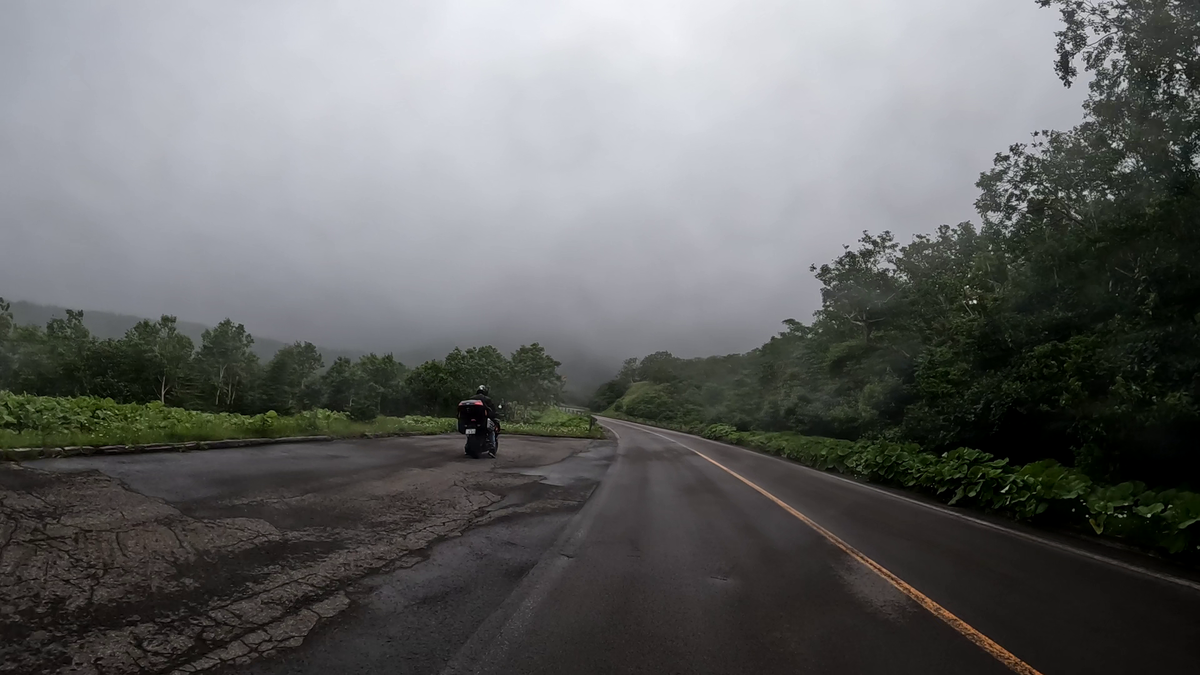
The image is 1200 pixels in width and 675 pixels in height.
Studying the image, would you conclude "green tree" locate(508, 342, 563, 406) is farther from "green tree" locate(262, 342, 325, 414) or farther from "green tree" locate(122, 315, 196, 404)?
"green tree" locate(122, 315, 196, 404)

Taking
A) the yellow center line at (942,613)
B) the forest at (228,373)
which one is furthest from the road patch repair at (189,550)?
the forest at (228,373)

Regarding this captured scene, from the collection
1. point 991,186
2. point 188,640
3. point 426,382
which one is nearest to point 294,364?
point 426,382

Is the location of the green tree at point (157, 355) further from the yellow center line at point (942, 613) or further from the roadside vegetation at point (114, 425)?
the yellow center line at point (942, 613)

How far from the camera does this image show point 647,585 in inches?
209

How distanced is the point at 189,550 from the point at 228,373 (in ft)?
253

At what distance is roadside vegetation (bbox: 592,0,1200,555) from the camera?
9.70m

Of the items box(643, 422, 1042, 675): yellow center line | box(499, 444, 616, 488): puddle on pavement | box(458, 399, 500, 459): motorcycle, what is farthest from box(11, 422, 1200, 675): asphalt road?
box(458, 399, 500, 459): motorcycle

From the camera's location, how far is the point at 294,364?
7550 centimetres

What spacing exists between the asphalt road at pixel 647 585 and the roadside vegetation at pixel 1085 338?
1.79 m

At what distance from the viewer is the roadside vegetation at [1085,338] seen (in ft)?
31.8

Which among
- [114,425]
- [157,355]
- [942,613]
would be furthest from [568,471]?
[157,355]

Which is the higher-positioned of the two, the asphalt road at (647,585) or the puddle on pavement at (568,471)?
the asphalt road at (647,585)

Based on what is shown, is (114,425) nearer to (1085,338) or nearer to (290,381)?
(1085,338)

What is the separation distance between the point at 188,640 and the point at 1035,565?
761 centimetres
